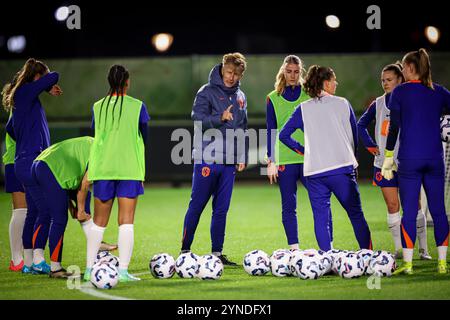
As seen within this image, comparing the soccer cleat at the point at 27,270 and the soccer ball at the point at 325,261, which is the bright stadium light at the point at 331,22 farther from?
the soccer cleat at the point at 27,270

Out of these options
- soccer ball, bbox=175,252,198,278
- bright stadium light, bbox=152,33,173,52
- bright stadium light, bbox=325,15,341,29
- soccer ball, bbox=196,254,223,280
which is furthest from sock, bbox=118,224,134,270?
bright stadium light, bbox=152,33,173,52

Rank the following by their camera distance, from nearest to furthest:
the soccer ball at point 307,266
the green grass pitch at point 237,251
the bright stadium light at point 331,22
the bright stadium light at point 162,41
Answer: the green grass pitch at point 237,251, the soccer ball at point 307,266, the bright stadium light at point 331,22, the bright stadium light at point 162,41

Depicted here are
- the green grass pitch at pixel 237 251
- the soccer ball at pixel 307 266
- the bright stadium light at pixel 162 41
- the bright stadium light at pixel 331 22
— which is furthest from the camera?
the bright stadium light at pixel 162 41

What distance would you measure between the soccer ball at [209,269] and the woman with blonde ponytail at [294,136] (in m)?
1.29

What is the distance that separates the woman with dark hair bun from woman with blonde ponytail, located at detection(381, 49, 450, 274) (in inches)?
17.9

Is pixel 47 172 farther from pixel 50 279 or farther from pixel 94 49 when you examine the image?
pixel 94 49

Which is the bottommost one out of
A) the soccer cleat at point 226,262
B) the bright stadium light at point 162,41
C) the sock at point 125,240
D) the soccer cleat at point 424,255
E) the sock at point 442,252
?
the soccer cleat at point 226,262

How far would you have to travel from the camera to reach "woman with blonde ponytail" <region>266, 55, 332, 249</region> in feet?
30.2

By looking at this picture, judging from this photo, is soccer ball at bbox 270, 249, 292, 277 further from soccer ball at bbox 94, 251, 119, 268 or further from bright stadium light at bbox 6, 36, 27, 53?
bright stadium light at bbox 6, 36, 27, 53

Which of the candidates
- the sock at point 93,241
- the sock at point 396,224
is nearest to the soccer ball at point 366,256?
the sock at point 396,224

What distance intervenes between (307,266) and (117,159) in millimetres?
2027

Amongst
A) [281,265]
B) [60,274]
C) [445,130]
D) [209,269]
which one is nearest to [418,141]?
[445,130]

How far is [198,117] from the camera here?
913 cm

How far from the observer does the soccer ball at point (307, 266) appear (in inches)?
319
